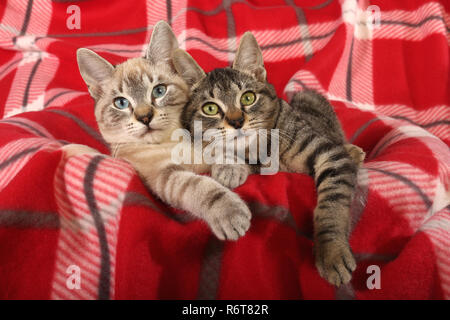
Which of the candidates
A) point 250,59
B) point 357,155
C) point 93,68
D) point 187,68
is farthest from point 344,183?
point 93,68

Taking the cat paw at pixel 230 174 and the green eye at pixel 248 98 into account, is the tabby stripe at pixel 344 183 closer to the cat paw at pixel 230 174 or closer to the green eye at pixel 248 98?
the cat paw at pixel 230 174

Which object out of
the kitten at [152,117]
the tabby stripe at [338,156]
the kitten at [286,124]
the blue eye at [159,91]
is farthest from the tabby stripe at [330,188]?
the blue eye at [159,91]

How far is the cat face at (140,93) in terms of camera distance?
96cm

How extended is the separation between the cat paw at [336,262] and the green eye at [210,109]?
50cm

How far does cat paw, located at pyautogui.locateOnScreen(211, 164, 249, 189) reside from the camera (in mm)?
857

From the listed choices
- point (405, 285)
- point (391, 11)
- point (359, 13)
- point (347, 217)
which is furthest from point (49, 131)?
point (391, 11)

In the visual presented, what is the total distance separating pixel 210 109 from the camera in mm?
1018

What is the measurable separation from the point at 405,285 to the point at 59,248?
746 millimetres

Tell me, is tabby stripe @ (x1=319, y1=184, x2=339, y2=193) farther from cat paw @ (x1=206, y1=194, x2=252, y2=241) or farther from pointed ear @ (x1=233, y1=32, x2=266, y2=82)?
pointed ear @ (x1=233, y1=32, x2=266, y2=82)

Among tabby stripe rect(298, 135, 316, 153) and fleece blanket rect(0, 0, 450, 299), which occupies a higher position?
tabby stripe rect(298, 135, 316, 153)

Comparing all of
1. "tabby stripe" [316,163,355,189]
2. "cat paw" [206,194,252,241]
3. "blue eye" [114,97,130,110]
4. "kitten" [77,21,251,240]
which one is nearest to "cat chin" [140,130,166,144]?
"kitten" [77,21,251,240]

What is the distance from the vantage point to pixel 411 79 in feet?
4.90

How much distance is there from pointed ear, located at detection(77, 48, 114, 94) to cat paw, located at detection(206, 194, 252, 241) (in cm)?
65

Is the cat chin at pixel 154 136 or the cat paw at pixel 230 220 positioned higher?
the cat chin at pixel 154 136
